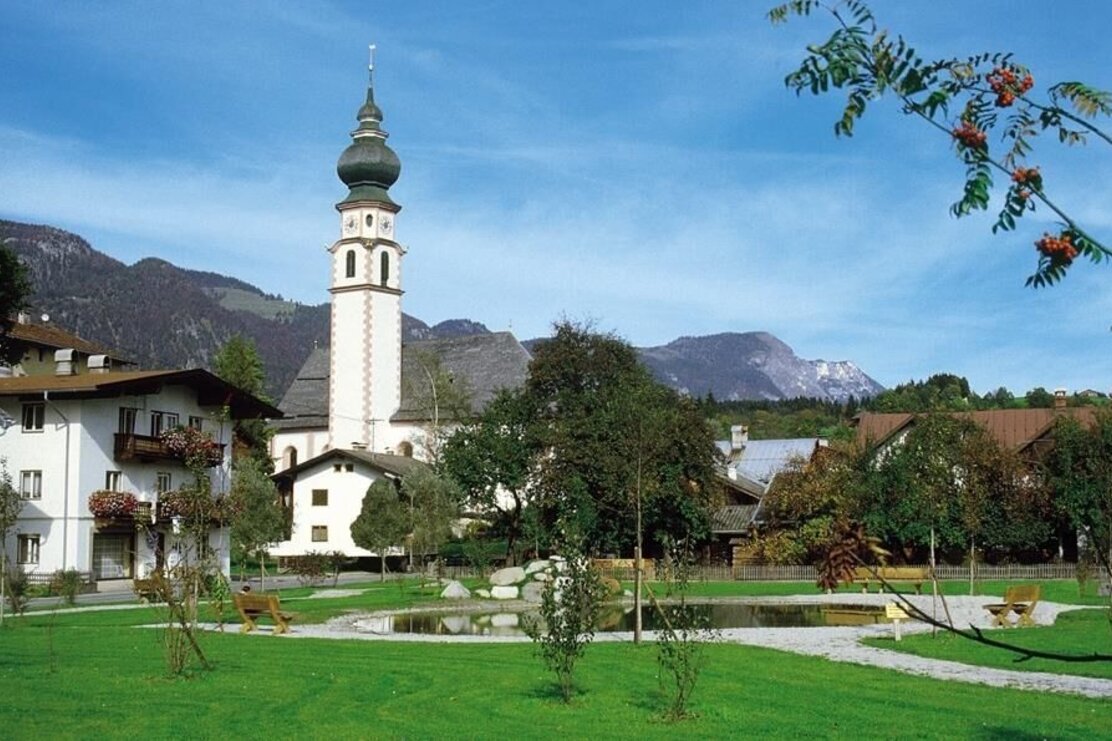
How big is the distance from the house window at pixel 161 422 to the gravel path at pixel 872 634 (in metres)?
19.0

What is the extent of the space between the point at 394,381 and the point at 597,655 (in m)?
62.9

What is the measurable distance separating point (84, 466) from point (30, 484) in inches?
82.0

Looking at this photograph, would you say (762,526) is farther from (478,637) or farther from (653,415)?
(478,637)

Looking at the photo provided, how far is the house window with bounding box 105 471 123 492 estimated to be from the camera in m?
45.5

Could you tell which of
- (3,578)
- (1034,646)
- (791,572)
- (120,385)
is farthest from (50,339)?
(1034,646)

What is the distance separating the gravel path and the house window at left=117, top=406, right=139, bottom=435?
18327 mm

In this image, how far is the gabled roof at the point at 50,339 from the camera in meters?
63.6

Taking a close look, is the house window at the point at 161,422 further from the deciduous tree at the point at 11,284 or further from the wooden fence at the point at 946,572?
the wooden fence at the point at 946,572

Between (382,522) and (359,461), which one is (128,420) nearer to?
(382,522)

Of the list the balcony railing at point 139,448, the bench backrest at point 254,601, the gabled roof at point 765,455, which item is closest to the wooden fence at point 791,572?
the balcony railing at point 139,448

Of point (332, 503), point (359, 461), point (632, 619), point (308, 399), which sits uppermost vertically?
point (308, 399)

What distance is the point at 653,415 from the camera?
47469 millimetres

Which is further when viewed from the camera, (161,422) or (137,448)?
(161,422)

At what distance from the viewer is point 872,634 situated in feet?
79.3
